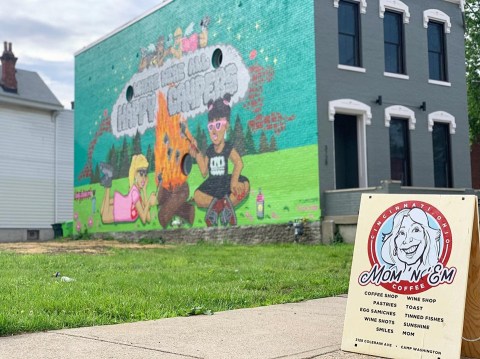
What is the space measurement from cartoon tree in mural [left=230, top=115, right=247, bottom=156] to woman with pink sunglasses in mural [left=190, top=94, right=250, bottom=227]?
0.16m

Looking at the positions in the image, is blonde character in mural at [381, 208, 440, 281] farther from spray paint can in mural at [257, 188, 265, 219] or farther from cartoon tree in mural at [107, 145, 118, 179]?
cartoon tree in mural at [107, 145, 118, 179]

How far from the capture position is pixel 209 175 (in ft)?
74.8

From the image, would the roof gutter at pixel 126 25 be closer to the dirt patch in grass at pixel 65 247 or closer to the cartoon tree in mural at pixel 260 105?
the cartoon tree in mural at pixel 260 105

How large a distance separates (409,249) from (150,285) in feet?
15.7

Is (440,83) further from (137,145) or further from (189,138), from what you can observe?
(137,145)

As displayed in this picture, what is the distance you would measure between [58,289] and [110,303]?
1399mm

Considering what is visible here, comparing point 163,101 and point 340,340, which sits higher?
point 163,101

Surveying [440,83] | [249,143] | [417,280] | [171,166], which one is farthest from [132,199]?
[417,280]

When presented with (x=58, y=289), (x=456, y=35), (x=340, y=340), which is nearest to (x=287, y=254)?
(x=58, y=289)

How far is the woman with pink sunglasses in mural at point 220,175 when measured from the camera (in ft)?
70.9

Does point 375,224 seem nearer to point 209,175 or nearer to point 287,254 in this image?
point 287,254

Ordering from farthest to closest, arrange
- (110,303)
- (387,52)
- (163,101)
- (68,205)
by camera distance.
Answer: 1. (68,205)
2. (163,101)
3. (387,52)
4. (110,303)

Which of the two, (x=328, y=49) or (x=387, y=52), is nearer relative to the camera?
(x=328, y=49)

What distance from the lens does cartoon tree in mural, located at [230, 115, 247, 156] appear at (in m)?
21.5
